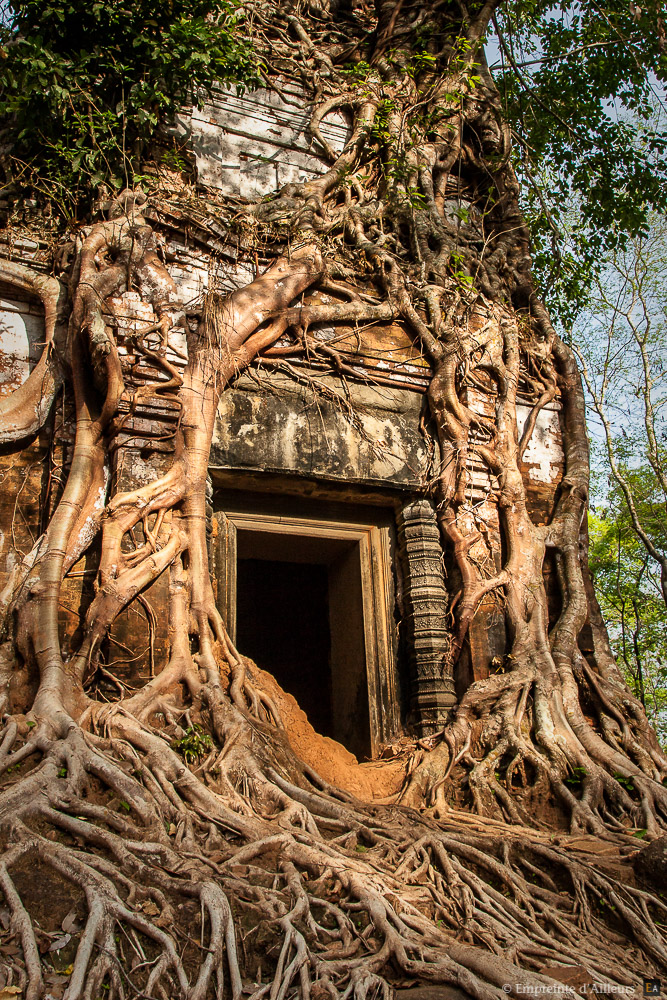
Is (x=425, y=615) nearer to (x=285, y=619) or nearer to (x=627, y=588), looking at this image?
(x=285, y=619)

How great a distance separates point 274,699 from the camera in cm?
448

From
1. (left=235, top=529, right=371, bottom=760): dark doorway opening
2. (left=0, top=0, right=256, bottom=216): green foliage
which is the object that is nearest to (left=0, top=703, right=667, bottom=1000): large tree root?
(left=235, top=529, right=371, bottom=760): dark doorway opening

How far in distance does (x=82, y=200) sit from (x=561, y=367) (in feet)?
11.8

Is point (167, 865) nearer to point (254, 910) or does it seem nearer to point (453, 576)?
point (254, 910)

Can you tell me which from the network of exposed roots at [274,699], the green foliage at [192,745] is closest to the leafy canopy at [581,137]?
the network of exposed roots at [274,699]

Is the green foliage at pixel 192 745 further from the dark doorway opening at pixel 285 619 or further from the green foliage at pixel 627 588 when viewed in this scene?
the green foliage at pixel 627 588

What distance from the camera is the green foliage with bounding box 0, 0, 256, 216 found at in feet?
15.4

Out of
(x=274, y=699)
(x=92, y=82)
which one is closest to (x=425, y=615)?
(x=274, y=699)

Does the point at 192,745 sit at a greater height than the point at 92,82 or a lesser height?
lesser

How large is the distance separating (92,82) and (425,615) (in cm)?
389

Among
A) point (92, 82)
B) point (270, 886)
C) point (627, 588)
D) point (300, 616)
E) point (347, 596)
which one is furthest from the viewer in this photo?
point (627, 588)

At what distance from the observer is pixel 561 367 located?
6.02m

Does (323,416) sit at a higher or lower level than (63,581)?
higher

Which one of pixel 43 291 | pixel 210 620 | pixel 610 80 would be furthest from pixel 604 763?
pixel 610 80
